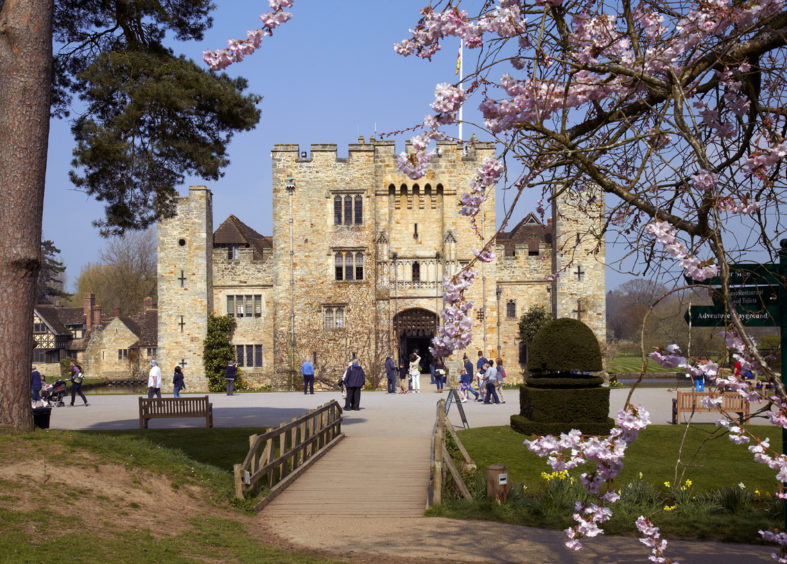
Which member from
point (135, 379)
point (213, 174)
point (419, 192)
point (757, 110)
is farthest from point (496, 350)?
point (757, 110)

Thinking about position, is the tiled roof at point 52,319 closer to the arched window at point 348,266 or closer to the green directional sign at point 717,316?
the arched window at point 348,266

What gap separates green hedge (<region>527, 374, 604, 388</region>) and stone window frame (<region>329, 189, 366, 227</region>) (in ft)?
76.6

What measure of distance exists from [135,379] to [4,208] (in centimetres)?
3395

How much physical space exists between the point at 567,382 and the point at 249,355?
25580 millimetres

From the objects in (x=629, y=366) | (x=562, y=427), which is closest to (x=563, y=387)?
(x=562, y=427)

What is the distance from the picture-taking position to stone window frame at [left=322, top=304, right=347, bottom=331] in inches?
1564

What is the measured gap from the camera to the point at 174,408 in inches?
771

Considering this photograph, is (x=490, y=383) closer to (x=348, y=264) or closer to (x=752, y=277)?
(x=348, y=264)

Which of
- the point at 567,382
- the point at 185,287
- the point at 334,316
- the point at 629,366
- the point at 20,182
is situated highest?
the point at 185,287

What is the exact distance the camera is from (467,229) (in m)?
40.1

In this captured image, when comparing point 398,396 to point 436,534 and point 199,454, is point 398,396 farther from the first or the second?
point 436,534

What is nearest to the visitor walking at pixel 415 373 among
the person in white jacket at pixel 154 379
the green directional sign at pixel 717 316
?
the person in white jacket at pixel 154 379

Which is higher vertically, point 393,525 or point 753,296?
point 753,296

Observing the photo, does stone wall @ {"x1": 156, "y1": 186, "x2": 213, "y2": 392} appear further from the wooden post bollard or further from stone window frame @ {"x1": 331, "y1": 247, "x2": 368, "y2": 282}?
the wooden post bollard
